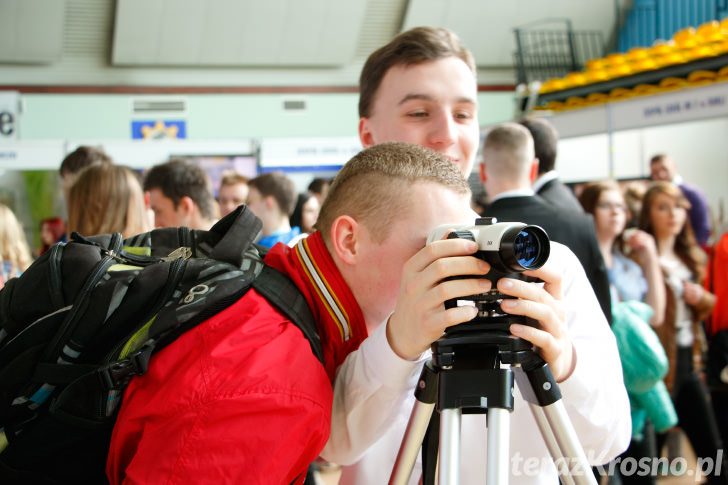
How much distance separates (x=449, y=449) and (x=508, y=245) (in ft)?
0.82

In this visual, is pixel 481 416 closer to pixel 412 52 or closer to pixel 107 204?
pixel 412 52

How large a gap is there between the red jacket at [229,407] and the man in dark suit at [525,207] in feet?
4.71

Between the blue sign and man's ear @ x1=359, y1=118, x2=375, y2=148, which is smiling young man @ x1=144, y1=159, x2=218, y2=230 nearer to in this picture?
man's ear @ x1=359, y1=118, x2=375, y2=148

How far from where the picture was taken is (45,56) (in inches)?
326

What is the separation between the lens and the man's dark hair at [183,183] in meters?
2.89

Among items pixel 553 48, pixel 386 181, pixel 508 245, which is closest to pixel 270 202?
pixel 386 181

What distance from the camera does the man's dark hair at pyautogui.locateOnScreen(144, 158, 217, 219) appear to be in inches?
114

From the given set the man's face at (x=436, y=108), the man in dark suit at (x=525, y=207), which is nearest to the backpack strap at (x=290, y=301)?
the man's face at (x=436, y=108)

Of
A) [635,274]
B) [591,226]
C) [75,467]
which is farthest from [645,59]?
[75,467]

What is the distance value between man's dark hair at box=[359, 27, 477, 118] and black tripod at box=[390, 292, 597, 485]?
63cm

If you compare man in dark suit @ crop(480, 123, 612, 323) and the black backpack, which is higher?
man in dark suit @ crop(480, 123, 612, 323)

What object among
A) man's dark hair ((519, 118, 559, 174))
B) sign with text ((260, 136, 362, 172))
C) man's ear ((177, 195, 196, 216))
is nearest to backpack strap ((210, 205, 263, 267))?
man's ear ((177, 195, 196, 216))

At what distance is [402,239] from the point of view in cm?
89

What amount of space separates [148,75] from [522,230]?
8.88m
